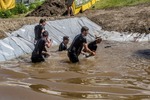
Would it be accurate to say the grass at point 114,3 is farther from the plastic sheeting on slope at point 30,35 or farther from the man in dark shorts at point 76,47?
the man in dark shorts at point 76,47

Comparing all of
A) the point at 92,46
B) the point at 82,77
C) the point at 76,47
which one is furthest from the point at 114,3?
the point at 82,77

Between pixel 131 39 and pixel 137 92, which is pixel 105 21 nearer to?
pixel 131 39

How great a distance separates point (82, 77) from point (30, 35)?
714cm

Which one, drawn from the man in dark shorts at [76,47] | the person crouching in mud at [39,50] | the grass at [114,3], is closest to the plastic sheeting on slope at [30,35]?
the person crouching in mud at [39,50]

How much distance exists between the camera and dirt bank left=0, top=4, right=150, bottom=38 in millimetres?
19141

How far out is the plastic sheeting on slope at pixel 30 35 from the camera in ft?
49.4

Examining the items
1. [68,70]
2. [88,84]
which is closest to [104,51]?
[68,70]

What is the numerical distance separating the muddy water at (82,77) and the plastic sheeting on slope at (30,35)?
0.58 m

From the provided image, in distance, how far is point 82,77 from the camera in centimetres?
1104

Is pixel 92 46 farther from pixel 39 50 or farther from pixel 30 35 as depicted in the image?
pixel 30 35

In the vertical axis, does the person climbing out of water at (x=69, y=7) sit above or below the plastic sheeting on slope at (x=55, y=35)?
above

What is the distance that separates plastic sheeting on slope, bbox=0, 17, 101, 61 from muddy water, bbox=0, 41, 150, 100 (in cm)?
58

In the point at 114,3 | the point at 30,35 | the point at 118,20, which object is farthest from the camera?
the point at 114,3

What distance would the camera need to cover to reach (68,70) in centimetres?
1230
